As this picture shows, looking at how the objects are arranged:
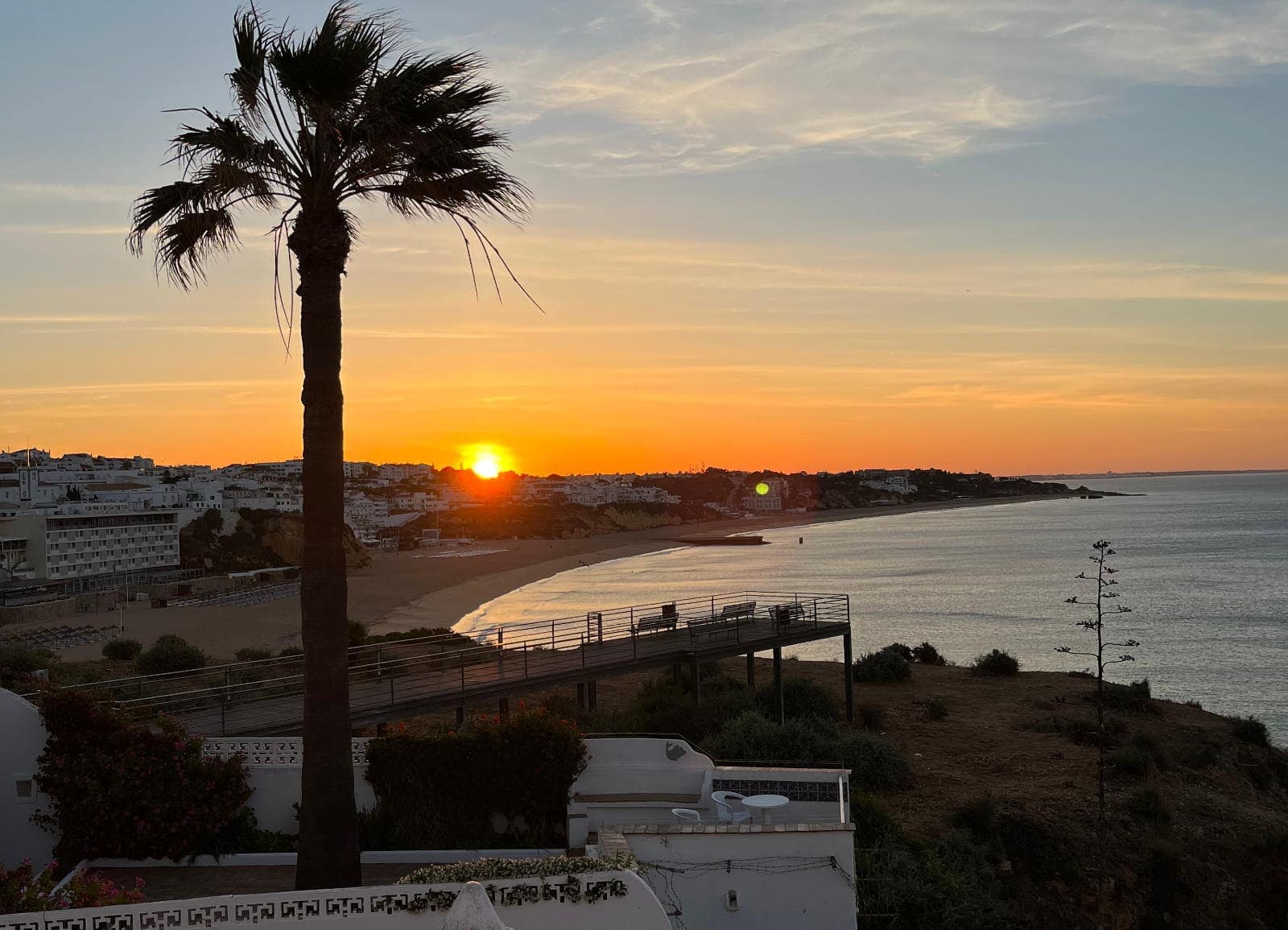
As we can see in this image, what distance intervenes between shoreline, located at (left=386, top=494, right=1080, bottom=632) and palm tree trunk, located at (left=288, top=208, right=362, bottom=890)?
38567mm

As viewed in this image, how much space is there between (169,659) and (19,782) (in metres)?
18.0

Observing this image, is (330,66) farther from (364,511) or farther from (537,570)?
(364,511)

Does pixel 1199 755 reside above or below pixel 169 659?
below

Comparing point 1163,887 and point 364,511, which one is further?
point 364,511

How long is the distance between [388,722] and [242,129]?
30.1 feet

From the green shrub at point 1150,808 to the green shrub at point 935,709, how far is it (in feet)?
19.1

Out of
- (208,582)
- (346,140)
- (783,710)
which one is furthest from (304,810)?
(208,582)

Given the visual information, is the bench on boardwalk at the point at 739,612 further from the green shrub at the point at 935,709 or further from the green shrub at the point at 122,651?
the green shrub at the point at 122,651

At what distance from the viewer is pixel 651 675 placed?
1153 inches

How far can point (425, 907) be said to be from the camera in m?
7.41

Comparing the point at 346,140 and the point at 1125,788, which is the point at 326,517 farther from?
the point at 1125,788

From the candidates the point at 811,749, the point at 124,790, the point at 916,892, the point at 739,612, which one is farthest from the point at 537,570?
the point at 124,790

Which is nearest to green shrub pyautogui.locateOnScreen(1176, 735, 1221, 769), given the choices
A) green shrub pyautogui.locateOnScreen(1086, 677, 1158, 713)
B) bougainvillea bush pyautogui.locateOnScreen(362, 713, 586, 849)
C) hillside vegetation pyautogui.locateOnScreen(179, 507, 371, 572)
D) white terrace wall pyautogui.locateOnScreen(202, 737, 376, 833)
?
green shrub pyautogui.locateOnScreen(1086, 677, 1158, 713)

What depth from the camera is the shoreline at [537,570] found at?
55.5m
